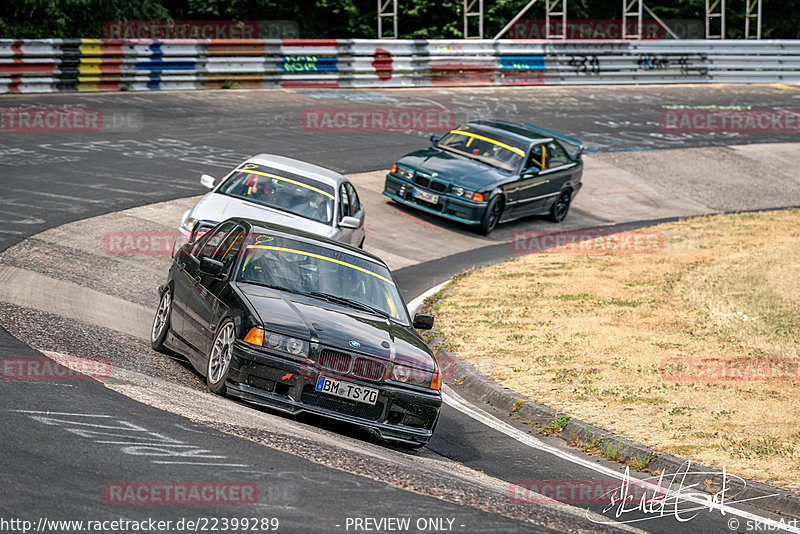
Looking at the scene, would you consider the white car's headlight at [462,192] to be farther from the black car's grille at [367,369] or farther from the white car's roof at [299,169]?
the black car's grille at [367,369]

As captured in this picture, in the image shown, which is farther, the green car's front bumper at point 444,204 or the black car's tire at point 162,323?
A: the green car's front bumper at point 444,204

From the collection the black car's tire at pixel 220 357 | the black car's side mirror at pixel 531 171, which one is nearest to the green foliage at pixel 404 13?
the black car's side mirror at pixel 531 171

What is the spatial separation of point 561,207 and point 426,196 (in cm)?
Result: 372

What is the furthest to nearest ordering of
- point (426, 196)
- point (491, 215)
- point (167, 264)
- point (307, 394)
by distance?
point (491, 215)
point (426, 196)
point (167, 264)
point (307, 394)

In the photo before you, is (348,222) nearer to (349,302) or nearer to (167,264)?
(167,264)

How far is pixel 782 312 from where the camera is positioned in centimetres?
1359

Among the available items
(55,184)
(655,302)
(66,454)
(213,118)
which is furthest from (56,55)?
(66,454)

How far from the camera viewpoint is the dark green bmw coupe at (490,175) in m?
18.3

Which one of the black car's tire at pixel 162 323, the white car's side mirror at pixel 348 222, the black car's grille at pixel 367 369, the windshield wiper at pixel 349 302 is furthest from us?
the white car's side mirror at pixel 348 222

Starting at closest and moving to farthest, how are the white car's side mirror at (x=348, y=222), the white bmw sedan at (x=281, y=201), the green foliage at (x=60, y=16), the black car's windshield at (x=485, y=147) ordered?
the white bmw sedan at (x=281, y=201)
the white car's side mirror at (x=348, y=222)
the black car's windshield at (x=485, y=147)
the green foliage at (x=60, y=16)

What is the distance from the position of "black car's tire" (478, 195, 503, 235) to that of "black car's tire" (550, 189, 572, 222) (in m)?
2.03

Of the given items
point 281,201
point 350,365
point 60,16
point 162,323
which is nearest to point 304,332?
point 350,365

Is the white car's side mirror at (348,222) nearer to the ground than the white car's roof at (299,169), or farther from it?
nearer to the ground

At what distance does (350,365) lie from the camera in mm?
7559
